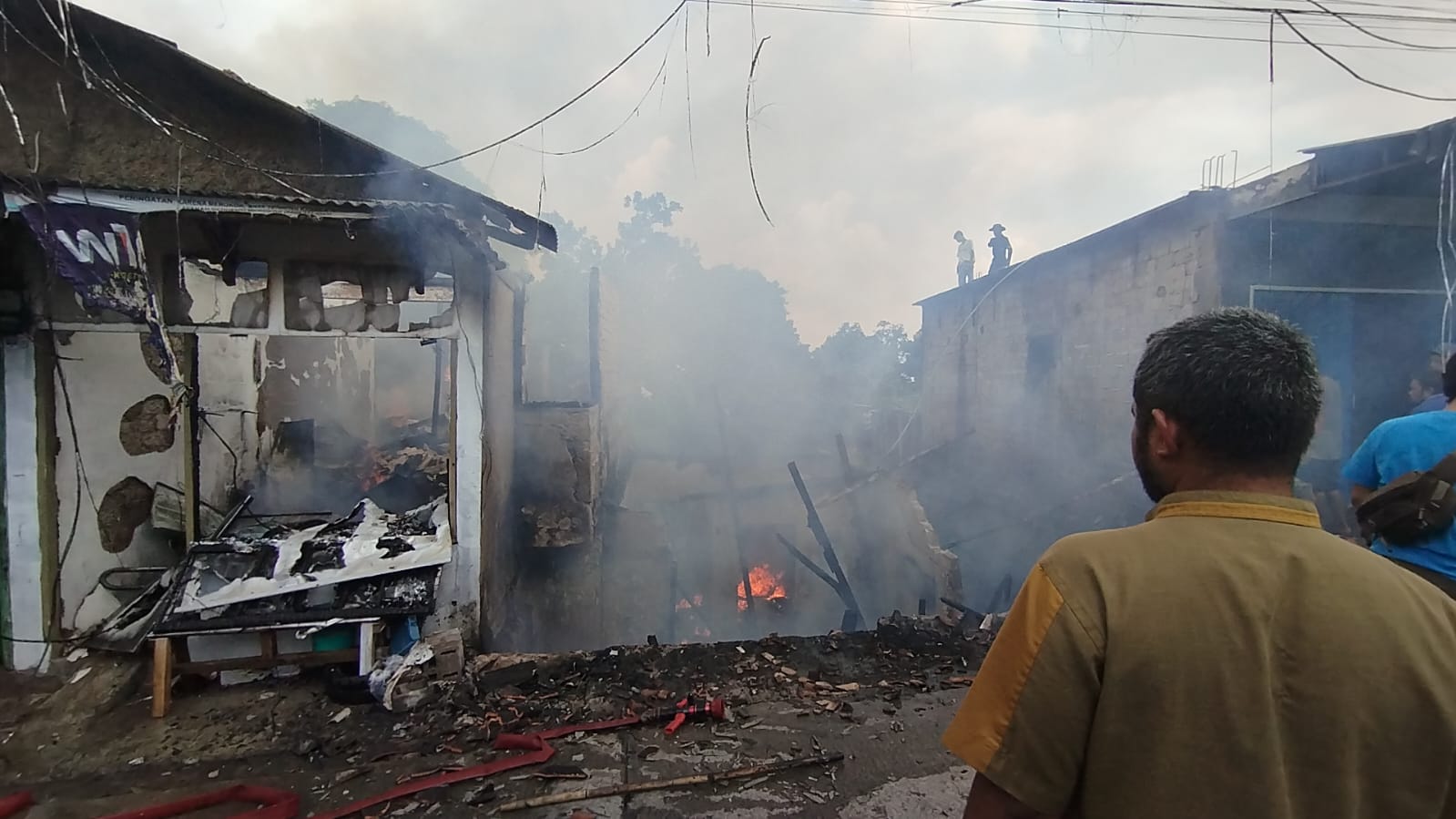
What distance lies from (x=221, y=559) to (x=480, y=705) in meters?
2.69

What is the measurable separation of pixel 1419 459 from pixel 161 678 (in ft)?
27.2

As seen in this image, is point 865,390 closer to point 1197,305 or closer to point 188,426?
point 1197,305

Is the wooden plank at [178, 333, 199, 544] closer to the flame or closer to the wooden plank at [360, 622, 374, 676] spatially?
the wooden plank at [360, 622, 374, 676]

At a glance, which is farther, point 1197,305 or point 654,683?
point 1197,305

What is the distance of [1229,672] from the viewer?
3.71 feet

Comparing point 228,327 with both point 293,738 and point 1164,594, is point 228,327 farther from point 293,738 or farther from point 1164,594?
point 1164,594

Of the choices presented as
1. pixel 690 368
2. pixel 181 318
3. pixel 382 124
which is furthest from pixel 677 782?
pixel 382 124

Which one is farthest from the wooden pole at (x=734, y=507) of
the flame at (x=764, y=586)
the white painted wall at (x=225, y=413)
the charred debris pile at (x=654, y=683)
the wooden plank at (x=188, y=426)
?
the wooden plank at (x=188, y=426)

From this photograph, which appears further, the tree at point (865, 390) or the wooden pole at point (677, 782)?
the tree at point (865, 390)

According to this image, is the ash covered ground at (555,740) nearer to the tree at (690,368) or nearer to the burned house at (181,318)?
the burned house at (181,318)

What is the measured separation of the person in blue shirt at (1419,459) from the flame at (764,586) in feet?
33.3

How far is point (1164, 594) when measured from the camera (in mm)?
1162

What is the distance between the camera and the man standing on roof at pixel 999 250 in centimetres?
1481

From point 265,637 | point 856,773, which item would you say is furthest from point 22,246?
point 856,773
